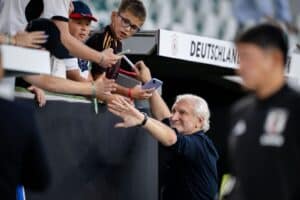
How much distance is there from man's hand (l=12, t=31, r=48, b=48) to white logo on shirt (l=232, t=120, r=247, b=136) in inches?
76.4

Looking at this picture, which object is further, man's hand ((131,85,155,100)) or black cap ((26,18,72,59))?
man's hand ((131,85,155,100))

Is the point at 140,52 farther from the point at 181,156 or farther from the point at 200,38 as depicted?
the point at 181,156

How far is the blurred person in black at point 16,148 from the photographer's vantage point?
5.72 metres

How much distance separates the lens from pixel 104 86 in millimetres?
7996

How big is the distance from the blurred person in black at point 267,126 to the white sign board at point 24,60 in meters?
1.33

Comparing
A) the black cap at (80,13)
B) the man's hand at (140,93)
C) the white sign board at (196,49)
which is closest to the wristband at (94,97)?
the man's hand at (140,93)

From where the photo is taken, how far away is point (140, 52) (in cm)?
948

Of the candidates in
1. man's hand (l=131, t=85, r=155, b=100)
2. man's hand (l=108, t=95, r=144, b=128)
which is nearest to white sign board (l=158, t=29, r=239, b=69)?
man's hand (l=131, t=85, r=155, b=100)

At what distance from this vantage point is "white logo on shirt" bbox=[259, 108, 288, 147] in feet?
17.6

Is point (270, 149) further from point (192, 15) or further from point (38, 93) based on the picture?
point (192, 15)

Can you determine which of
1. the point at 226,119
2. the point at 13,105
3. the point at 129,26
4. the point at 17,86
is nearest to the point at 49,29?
the point at 17,86

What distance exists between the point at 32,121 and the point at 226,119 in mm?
5712

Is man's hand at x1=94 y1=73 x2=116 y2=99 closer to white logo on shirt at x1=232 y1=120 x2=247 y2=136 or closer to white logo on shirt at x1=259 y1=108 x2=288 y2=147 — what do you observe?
white logo on shirt at x1=232 y1=120 x2=247 y2=136

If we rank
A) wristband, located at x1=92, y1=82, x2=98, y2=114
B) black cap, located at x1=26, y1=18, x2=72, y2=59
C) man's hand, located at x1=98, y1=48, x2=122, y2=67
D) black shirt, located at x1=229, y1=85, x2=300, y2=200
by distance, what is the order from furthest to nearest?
1. wristband, located at x1=92, y1=82, x2=98, y2=114
2. man's hand, located at x1=98, y1=48, x2=122, y2=67
3. black cap, located at x1=26, y1=18, x2=72, y2=59
4. black shirt, located at x1=229, y1=85, x2=300, y2=200
